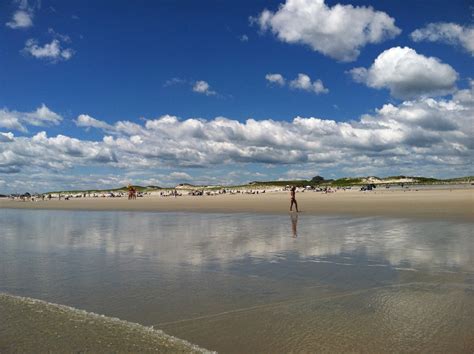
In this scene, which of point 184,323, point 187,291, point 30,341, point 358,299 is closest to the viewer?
point 30,341

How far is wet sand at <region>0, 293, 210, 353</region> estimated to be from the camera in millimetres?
6152

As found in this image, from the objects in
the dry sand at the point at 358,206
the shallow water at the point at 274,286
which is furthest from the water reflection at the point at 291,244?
the dry sand at the point at 358,206

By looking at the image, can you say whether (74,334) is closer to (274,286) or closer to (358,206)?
(274,286)

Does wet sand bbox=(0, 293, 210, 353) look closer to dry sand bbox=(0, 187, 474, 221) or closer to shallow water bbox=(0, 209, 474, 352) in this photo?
shallow water bbox=(0, 209, 474, 352)

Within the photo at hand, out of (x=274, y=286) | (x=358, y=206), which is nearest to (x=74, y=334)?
(x=274, y=286)

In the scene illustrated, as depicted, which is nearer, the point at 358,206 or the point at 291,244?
the point at 291,244

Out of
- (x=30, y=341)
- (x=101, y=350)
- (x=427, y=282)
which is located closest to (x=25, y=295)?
(x=30, y=341)

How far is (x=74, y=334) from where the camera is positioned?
6.76 meters

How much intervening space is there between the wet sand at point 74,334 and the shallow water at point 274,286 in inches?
14.6

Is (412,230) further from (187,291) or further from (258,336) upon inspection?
(258,336)

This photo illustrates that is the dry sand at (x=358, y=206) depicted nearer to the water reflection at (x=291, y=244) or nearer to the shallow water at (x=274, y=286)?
the water reflection at (x=291, y=244)

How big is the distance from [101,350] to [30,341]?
4.31 ft

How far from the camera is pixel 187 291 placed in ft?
30.7

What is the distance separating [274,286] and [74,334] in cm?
470
